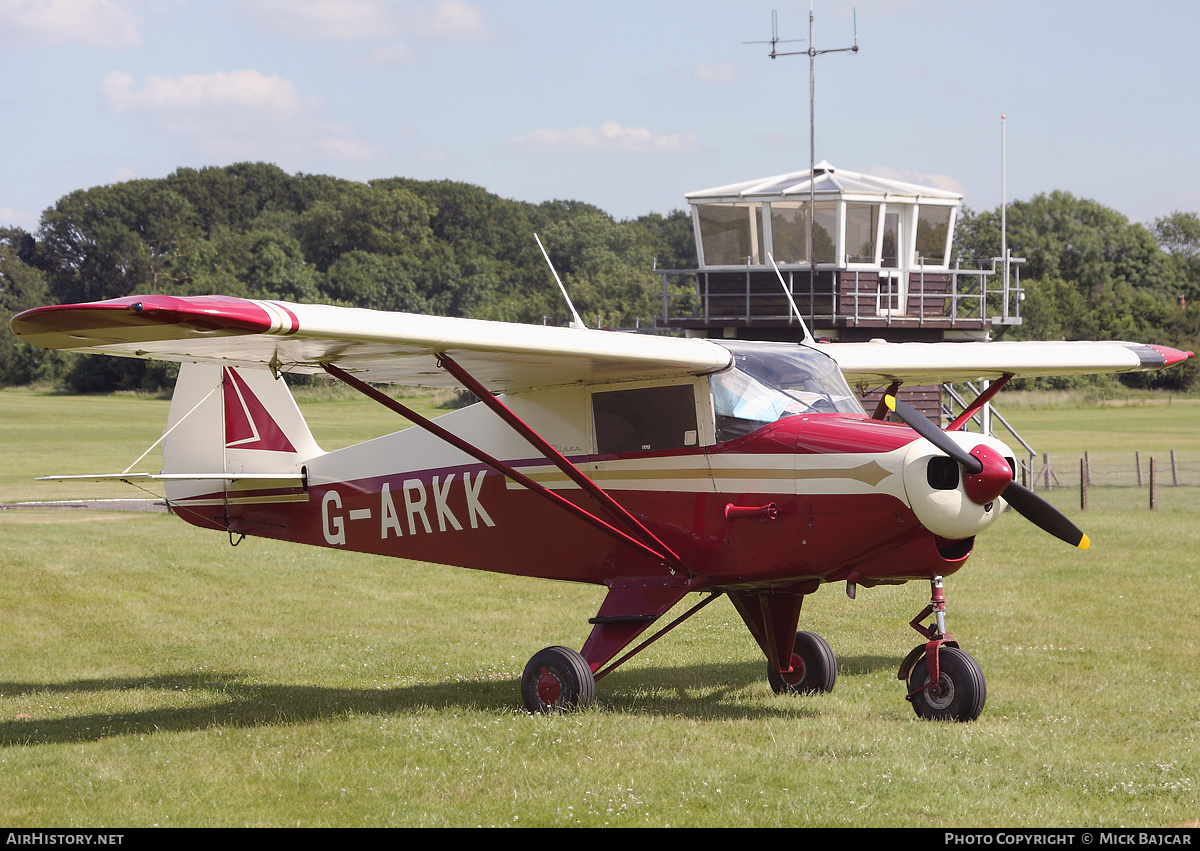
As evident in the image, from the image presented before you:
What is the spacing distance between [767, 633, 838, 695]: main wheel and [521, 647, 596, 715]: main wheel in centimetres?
193

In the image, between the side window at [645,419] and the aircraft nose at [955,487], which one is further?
the side window at [645,419]

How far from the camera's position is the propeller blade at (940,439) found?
7.69 meters

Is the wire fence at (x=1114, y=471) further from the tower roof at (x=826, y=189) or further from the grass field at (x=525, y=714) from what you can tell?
the grass field at (x=525, y=714)

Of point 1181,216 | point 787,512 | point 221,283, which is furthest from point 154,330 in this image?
point 1181,216

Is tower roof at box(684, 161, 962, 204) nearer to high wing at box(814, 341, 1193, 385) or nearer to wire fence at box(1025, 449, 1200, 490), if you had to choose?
wire fence at box(1025, 449, 1200, 490)

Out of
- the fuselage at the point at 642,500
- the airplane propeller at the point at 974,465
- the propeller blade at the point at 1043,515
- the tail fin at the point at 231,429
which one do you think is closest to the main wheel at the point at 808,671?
the fuselage at the point at 642,500

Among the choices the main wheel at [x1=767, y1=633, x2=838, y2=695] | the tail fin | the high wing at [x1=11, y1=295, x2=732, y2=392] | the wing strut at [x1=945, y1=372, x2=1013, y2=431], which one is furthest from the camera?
the tail fin

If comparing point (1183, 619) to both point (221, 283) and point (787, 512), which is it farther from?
point (221, 283)

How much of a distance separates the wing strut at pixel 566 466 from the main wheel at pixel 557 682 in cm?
102

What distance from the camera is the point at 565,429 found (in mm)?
9578

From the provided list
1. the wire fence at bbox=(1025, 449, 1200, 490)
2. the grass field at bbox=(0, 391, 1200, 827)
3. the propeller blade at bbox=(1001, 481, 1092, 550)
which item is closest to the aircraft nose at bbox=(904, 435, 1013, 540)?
the propeller blade at bbox=(1001, 481, 1092, 550)

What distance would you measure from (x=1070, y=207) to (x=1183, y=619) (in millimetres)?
88957

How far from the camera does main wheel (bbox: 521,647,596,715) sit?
8.80 meters

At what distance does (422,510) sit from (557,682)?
2.22m
